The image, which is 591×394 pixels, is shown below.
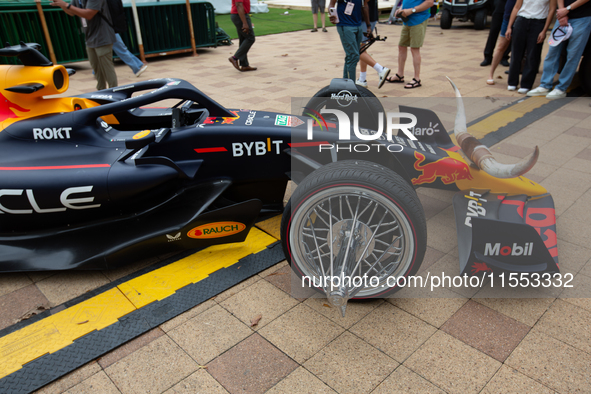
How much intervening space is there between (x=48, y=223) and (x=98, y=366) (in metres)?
1.22

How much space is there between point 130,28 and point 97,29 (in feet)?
15.4

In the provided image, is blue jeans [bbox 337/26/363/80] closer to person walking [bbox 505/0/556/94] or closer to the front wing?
person walking [bbox 505/0/556/94]

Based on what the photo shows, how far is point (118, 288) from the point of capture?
108 inches

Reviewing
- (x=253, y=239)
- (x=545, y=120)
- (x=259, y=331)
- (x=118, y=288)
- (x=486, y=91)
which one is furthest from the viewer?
(x=486, y=91)

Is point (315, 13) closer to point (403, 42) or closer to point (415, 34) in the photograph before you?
point (403, 42)

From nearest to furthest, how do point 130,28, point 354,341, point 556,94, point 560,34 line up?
point 354,341 < point 560,34 < point 556,94 < point 130,28

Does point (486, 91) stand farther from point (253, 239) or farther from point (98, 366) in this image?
point (98, 366)

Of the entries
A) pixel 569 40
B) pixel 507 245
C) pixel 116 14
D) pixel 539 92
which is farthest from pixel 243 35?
pixel 507 245

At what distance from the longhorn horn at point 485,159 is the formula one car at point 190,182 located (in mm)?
12

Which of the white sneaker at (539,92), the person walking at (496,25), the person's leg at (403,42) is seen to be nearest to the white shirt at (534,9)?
the person walking at (496,25)

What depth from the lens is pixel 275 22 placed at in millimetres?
16750

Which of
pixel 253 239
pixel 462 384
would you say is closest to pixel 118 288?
pixel 253 239

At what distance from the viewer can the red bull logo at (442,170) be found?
3.04 meters

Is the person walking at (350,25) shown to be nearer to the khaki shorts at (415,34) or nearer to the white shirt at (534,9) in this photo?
the khaki shorts at (415,34)
